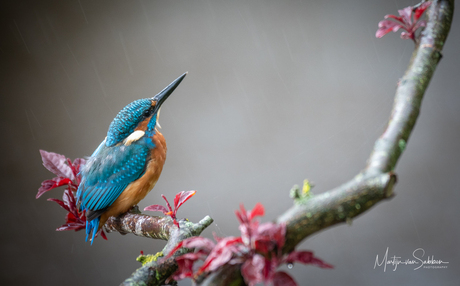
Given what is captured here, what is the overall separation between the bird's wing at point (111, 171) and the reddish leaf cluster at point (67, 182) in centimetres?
3

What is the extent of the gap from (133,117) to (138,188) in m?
0.23

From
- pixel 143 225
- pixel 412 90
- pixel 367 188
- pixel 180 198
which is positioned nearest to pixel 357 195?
pixel 367 188

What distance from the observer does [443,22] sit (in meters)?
0.67

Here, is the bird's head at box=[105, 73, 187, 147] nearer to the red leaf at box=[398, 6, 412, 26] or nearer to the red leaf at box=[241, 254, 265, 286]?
the red leaf at box=[398, 6, 412, 26]

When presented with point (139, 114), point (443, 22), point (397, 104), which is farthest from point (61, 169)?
point (443, 22)

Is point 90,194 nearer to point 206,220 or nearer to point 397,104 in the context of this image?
point 206,220

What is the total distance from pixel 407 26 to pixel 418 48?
6cm

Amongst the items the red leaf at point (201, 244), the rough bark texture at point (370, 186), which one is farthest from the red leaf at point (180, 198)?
the red leaf at point (201, 244)

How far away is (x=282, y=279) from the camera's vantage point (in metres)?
0.39

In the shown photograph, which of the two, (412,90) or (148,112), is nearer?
(412,90)

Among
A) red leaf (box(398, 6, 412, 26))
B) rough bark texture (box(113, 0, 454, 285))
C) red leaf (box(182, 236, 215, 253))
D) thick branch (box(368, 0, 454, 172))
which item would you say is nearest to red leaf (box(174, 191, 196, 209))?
rough bark texture (box(113, 0, 454, 285))

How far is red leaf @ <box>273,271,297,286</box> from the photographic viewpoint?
0.39 m

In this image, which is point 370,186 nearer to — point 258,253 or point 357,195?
point 357,195

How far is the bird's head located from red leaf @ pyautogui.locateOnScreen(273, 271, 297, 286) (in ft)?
2.63
